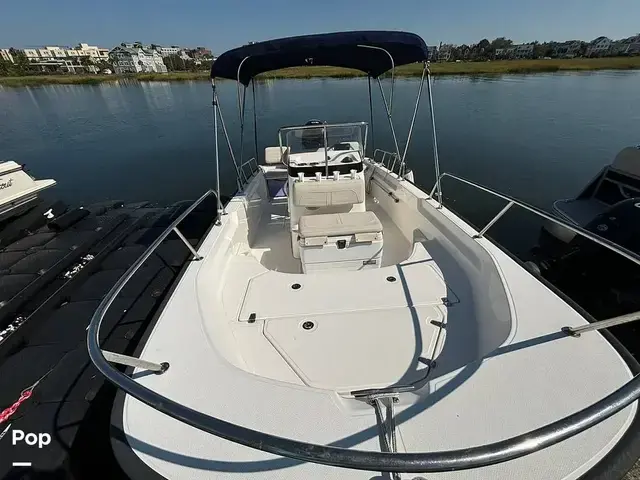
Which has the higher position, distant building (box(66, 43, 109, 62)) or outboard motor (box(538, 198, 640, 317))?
distant building (box(66, 43, 109, 62))

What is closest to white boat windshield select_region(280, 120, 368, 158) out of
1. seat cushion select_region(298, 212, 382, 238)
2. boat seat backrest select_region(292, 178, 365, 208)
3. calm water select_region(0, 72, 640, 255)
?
boat seat backrest select_region(292, 178, 365, 208)

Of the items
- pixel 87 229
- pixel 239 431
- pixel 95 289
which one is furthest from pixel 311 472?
pixel 87 229

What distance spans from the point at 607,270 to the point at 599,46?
370 ft

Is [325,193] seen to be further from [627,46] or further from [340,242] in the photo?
[627,46]

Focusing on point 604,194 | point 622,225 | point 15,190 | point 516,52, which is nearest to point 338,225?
point 622,225

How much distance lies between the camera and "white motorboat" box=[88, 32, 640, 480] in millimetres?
1104

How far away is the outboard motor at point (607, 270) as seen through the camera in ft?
10.6

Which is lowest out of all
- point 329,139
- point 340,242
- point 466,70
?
point 466,70

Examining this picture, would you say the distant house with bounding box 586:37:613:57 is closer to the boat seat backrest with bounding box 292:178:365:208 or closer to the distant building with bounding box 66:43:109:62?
the boat seat backrest with bounding box 292:178:365:208

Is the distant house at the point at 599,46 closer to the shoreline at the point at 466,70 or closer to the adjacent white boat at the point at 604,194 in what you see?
the shoreline at the point at 466,70

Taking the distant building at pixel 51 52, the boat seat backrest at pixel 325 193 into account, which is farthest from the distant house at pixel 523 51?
the distant building at pixel 51 52

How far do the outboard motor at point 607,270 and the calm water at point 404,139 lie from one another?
2.27 m

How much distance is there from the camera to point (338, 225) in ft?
9.90

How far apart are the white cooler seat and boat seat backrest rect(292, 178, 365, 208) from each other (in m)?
0.39
